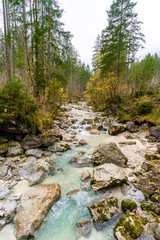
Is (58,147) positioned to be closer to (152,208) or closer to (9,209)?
(9,209)

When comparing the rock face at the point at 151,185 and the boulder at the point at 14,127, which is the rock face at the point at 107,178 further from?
the boulder at the point at 14,127

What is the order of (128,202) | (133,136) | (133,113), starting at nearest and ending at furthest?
(128,202)
(133,136)
(133,113)

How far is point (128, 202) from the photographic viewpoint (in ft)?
10.8

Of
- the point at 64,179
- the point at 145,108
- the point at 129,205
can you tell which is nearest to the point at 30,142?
the point at 64,179

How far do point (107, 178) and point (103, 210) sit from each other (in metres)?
1.10

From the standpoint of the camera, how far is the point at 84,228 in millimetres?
2922

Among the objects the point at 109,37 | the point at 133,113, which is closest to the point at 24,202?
the point at 133,113

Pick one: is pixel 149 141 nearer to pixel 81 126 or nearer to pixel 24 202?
pixel 81 126

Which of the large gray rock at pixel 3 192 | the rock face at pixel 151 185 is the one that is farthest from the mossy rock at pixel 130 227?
the large gray rock at pixel 3 192

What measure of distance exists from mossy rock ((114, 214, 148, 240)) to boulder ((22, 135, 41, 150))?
512 cm

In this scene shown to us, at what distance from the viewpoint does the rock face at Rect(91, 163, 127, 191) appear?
3.99m

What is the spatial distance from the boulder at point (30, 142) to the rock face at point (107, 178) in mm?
3733

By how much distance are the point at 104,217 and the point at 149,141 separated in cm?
641

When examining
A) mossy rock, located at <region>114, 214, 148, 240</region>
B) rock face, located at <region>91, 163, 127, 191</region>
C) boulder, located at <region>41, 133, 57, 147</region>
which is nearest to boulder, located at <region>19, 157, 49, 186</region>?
boulder, located at <region>41, 133, 57, 147</region>
